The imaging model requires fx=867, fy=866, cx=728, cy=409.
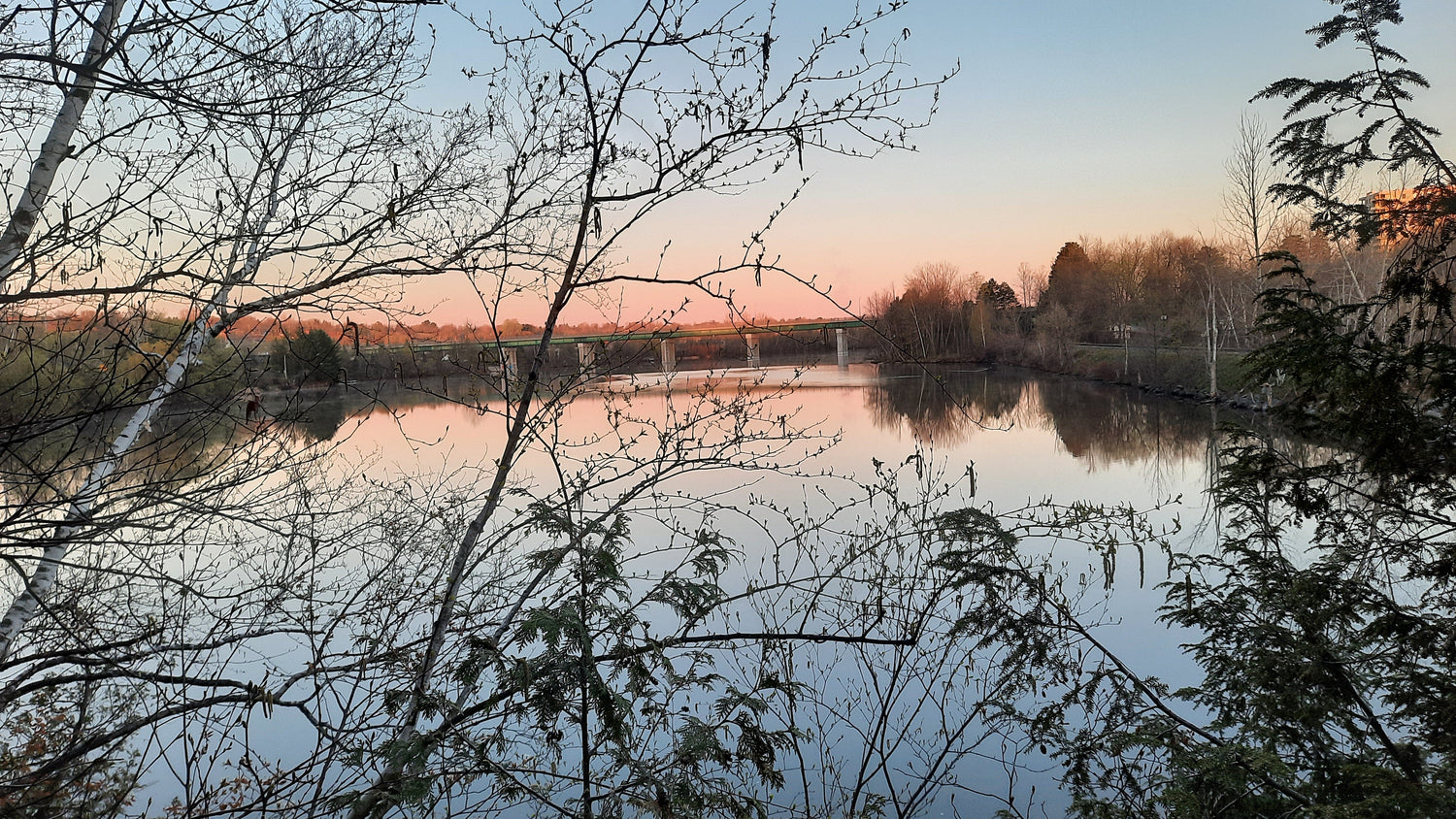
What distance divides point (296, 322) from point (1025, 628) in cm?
295

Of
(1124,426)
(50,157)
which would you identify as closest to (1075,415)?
(1124,426)

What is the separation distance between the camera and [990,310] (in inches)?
1812

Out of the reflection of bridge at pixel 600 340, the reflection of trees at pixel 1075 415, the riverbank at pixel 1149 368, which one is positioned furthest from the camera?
the riverbank at pixel 1149 368

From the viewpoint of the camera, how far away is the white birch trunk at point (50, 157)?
92.1 inches

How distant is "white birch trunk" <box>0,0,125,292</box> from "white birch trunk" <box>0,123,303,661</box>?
1.52ft

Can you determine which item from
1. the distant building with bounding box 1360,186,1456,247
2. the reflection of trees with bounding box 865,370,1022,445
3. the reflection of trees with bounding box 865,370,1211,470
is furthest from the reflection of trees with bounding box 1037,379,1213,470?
the distant building with bounding box 1360,186,1456,247

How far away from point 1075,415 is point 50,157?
83.3 ft

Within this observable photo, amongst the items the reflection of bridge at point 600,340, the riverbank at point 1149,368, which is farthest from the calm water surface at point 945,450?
the riverbank at point 1149,368

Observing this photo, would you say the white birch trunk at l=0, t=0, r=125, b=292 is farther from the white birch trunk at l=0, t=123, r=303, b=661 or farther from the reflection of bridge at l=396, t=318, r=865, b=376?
the reflection of bridge at l=396, t=318, r=865, b=376

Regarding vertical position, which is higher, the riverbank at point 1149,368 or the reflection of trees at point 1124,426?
the riverbank at point 1149,368

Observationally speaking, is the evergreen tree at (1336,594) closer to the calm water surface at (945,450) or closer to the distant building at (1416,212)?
the distant building at (1416,212)

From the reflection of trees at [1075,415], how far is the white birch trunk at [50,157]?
431 inches

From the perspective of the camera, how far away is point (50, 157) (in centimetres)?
252

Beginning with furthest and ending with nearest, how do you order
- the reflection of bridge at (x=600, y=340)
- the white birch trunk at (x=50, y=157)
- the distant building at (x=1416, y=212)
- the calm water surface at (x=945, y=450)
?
the calm water surface at (x=945, y=450) < the distant building at (x=1416, y=212) < the reflection of bridge at (x=600, y=340) < the white birch trunk at (x=50, y=157)
